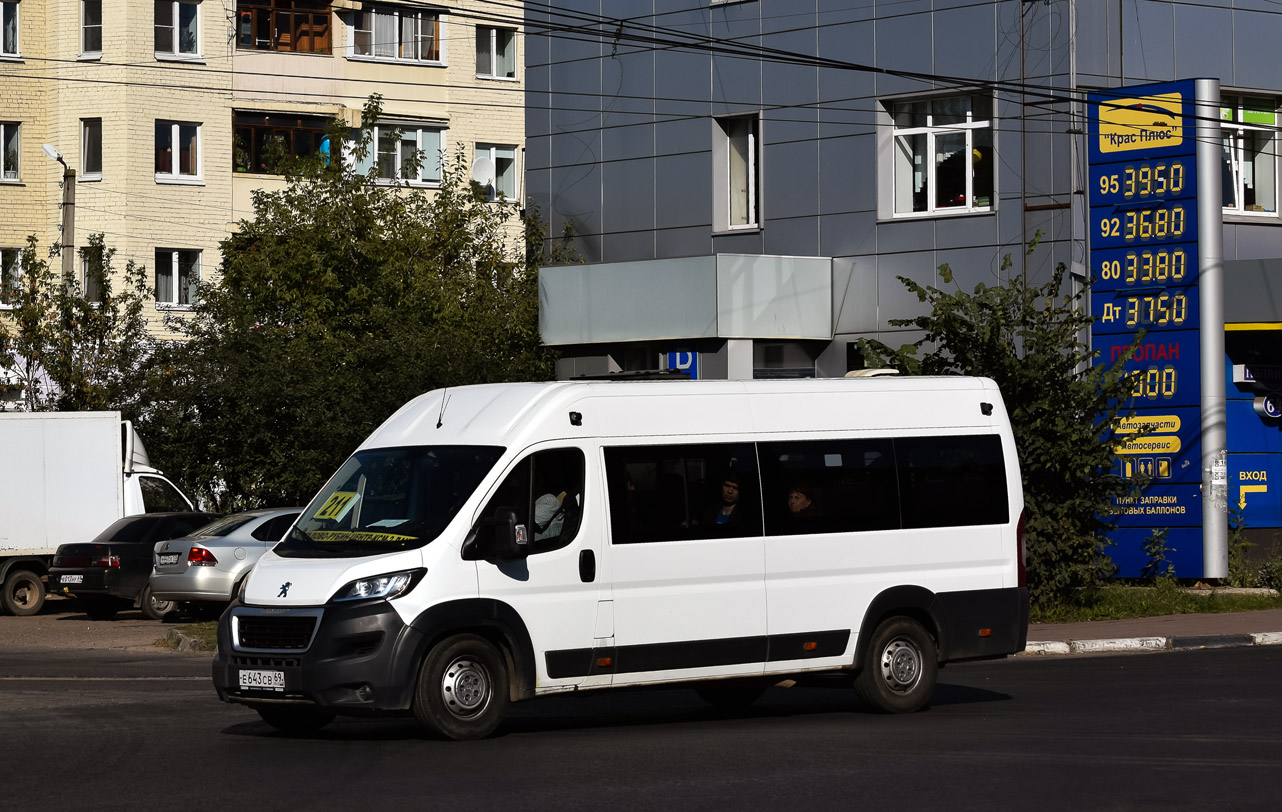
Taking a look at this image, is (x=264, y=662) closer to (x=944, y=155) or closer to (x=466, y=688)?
(x=466, y=688)

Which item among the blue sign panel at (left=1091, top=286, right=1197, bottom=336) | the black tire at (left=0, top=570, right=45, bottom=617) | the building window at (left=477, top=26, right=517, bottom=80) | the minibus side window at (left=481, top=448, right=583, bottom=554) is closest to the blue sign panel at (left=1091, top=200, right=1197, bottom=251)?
the blue sign panel at (left=1091, top=286, right=1197, bottom=336)

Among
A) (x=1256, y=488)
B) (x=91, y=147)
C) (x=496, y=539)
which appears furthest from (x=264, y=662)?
(x=91, y=147)

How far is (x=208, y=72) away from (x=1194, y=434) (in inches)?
1252

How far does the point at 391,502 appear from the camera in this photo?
11.7m

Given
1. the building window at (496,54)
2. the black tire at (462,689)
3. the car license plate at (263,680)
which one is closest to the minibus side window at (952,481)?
the black tire at (462,689)

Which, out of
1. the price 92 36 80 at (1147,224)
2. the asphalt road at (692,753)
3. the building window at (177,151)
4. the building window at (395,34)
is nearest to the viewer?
the asphalt road at (692,753)

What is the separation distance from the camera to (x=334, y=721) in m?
12.9

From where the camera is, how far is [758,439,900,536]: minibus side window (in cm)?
1263

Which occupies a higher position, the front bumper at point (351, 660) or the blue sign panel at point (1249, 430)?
the blue sign panel at point (1249, 430)

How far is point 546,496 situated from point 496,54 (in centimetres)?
4353

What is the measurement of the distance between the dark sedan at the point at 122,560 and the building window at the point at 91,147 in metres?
24.0

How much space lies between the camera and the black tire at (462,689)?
1112 cm

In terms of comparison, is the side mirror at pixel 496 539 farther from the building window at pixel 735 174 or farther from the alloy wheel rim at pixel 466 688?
the building window at pixel 735 174

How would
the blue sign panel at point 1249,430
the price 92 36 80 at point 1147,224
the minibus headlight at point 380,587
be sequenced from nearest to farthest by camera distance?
the minibus headlight at point 380,587, the price 92 36 80 at point 1147,224, the blue sign panel at point 1249,430
